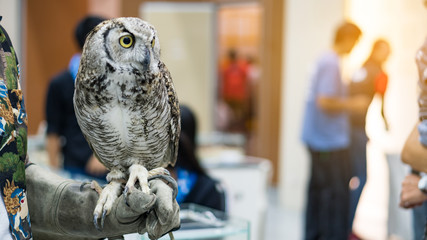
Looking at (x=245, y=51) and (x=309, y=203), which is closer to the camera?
(x=309, y=203)

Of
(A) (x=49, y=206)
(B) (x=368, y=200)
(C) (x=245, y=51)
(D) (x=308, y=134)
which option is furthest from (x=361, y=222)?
(C) (x=245, y=51)

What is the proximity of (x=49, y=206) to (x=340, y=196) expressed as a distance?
2052mm

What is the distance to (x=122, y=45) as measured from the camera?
781mm

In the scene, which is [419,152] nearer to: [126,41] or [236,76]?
[126,41]

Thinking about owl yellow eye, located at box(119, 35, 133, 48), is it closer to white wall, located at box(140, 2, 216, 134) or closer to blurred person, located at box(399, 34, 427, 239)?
blurred person, located at box(399, 34, 427, 239)

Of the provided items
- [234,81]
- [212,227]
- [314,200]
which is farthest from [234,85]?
[212,227]

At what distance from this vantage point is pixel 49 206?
37.2 inches

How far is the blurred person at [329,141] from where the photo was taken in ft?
8.64

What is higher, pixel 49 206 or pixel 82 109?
pixel 82 109

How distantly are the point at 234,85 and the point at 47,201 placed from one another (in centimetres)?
509

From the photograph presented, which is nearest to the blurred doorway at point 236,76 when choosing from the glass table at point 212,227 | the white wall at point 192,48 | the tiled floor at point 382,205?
the white wall at point 192,48

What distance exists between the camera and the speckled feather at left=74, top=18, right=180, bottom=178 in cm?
78

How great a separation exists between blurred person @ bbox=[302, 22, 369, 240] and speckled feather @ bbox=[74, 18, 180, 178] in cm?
174

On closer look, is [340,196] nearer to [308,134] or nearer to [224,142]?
[308,134]
